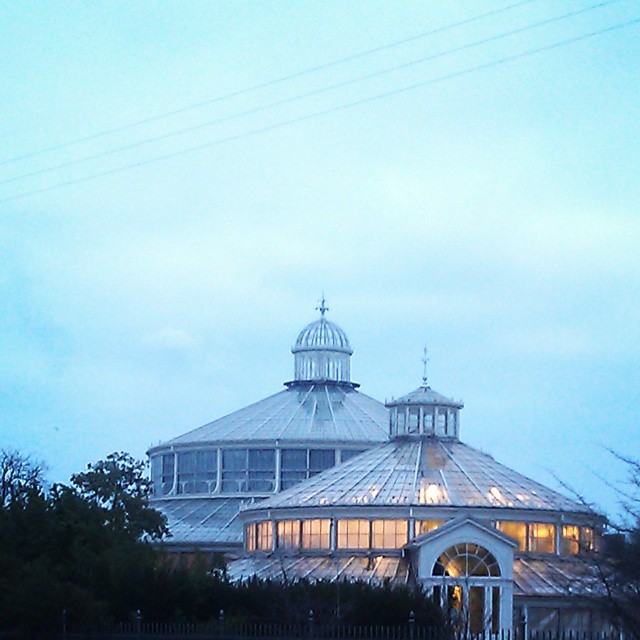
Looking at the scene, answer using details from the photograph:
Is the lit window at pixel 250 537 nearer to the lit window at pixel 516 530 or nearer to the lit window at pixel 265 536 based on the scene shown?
the lit window at pixel 265 536

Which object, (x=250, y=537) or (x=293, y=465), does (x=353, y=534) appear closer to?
(x=250, y=537)

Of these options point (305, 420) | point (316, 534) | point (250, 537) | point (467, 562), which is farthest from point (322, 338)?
point (467, 562)

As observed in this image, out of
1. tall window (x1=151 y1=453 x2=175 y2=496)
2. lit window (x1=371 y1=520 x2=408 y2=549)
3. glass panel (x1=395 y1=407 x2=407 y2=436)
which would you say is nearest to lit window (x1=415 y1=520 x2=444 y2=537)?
lit window (x1=371 y1=520 x2=408 y2=549)

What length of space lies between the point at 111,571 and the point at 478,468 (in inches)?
1340

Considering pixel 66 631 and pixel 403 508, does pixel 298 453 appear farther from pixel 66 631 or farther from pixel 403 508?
pixel 66 631

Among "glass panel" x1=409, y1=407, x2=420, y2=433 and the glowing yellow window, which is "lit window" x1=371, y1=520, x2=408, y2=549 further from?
"glass panel" x1=409, y1=407, x2=420, y2=433

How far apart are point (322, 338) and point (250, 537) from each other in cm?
3281

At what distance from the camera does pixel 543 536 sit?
67.9 metres

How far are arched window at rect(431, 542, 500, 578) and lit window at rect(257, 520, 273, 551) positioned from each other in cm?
1040

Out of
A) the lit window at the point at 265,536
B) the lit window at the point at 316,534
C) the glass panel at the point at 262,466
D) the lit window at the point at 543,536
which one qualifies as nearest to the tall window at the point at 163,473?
the glass panel at the point at 262,466

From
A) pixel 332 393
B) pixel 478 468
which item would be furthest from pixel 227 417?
pixel 478 468

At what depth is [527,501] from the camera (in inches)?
2707

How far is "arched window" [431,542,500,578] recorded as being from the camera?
61.8 meters

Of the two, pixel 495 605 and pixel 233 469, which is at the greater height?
pixel 233 469
